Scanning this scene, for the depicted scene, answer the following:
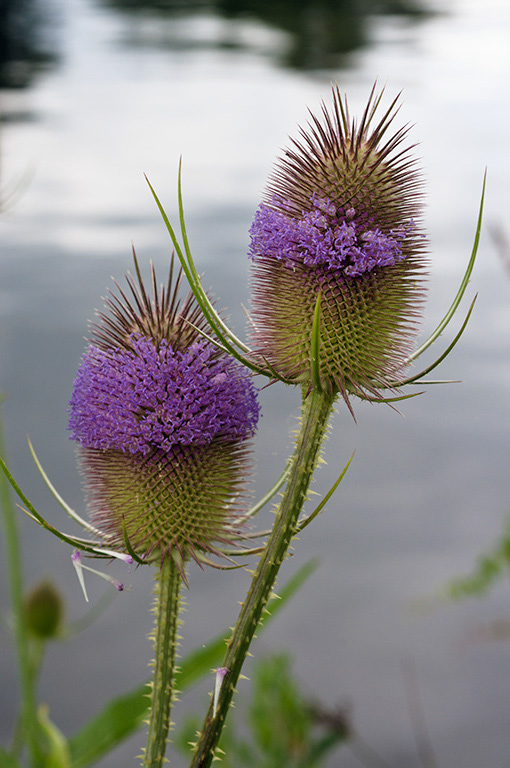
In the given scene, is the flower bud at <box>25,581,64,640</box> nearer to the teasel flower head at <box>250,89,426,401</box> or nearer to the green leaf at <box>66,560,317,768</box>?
the green leaf at <box>66,560,317,768</box>

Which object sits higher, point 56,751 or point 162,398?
point 162,398

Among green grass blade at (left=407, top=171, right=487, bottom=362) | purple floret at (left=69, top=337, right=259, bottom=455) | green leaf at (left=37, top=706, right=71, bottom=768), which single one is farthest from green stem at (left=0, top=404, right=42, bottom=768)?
green grass blade at (left=407, top=171, right=487, bottom=362)

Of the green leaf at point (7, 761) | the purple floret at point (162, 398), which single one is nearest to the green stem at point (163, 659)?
the purple floret at point (162, 398)

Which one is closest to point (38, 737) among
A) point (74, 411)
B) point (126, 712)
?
point (126, 712)

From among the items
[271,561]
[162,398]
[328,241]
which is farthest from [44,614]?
[328,241]

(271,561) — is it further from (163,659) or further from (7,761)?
(7,761)
